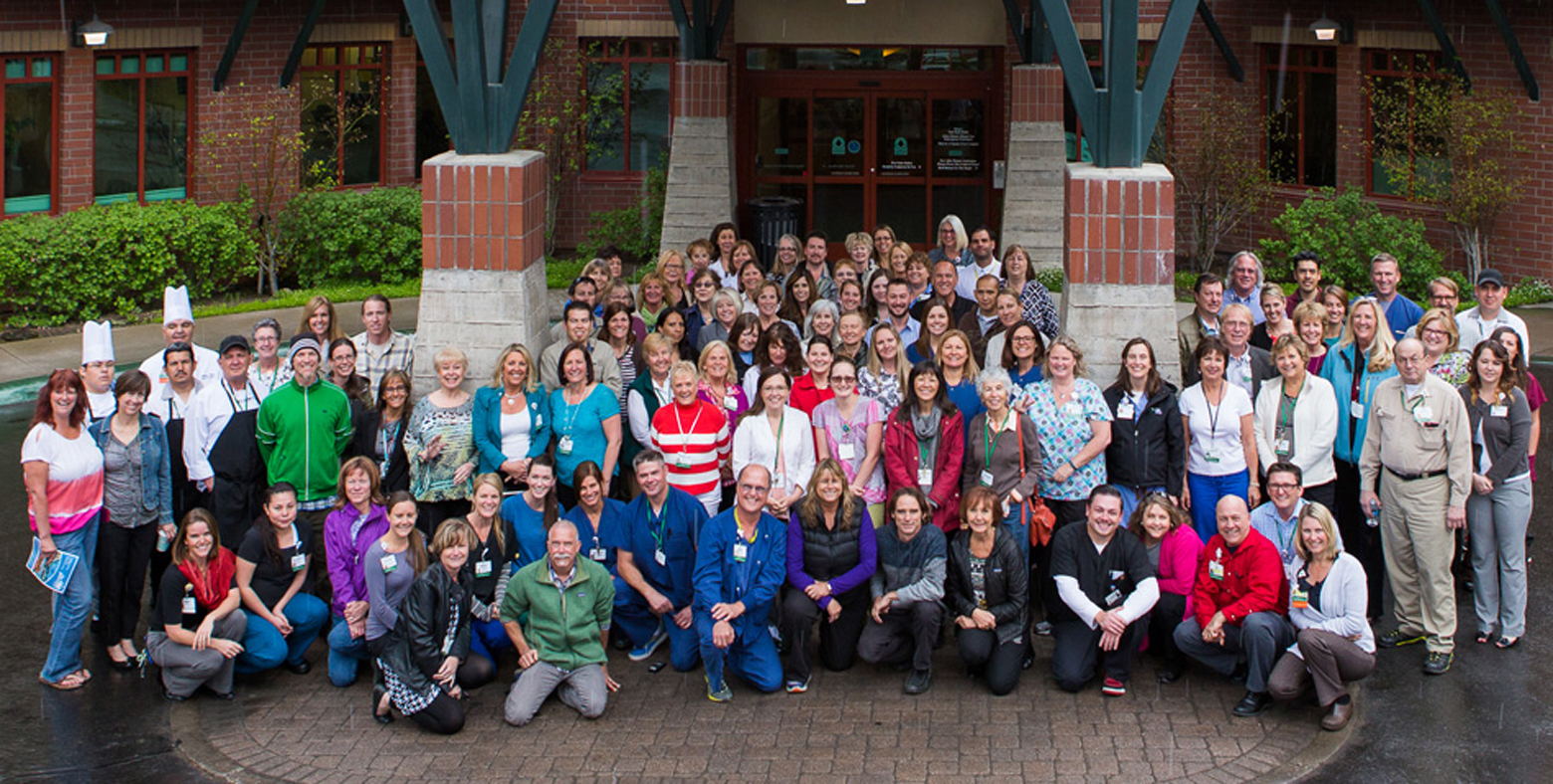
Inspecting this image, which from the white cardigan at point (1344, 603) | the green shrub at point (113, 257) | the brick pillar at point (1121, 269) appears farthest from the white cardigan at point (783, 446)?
the green shrub at point (113, 257)

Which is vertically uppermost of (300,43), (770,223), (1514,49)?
(300,43)

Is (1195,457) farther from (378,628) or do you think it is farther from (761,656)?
(378,628)

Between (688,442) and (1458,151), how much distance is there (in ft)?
39.5

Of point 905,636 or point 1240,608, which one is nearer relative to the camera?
point 1240,608

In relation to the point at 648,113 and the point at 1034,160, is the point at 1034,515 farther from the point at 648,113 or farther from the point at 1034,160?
the point at 648,113

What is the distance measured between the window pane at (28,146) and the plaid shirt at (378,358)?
29.2 ft

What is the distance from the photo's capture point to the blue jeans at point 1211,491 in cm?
918

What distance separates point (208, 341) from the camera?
53.3ft

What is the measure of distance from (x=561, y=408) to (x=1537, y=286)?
12.6m

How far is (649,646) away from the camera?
355 inches

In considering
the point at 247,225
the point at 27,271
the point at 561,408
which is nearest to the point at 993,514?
the point at 561,408

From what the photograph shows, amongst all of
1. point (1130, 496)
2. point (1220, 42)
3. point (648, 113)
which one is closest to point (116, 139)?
point (648, 113)

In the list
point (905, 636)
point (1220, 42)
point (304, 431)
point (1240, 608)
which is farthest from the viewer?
point (1220, 42)

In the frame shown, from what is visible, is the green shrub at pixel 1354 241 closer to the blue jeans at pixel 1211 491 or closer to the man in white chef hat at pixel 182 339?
the blue jeans at pixel 1211 491
